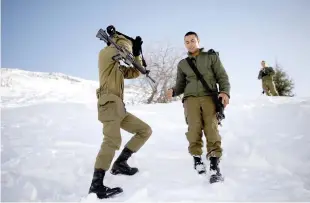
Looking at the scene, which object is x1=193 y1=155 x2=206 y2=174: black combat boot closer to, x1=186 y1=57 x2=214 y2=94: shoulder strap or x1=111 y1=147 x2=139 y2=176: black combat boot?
x1=111 y1=147 x2=139 y2=176: black combat boot

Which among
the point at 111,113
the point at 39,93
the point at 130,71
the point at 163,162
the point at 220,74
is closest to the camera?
the point at 111,113

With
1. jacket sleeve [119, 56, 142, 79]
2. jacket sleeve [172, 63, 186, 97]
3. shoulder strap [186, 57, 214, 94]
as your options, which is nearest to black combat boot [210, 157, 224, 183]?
shoulder strap [186, 57, 214, 94]

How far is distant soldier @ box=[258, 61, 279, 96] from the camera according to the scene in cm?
1333

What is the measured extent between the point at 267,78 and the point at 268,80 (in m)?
0.11

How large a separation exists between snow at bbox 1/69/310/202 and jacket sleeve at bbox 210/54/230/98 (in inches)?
45.6

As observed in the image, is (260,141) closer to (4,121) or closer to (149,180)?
(149,180)

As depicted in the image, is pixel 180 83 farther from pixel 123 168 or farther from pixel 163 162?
pixel 123 168

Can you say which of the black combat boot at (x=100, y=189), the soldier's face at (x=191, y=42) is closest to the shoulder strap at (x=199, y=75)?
the soldier's face at (x=191, y=42)

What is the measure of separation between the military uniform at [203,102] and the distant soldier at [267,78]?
419 inches

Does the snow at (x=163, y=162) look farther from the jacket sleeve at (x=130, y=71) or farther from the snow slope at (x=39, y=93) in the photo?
the snow slope at (x=39, y=93)

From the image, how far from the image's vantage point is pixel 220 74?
3750 mm

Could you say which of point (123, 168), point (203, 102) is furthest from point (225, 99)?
point (123, 168)

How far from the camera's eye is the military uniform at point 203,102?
359 cm

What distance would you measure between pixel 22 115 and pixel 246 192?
631 centimetres
